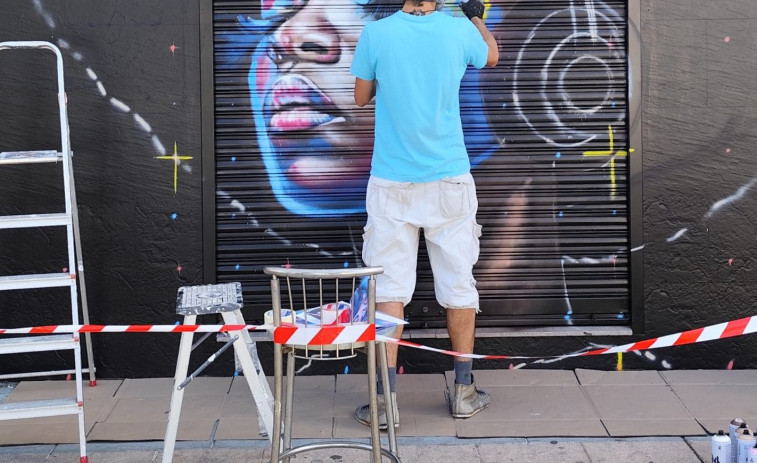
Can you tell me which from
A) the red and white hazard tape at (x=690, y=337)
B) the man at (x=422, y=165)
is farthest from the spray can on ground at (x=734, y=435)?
the man at (x=422, y=165)

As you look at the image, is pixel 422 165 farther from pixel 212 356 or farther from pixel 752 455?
pixel 752 455

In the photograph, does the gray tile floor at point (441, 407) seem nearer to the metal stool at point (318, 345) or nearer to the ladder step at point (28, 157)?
the metal stool at point (318, 345)

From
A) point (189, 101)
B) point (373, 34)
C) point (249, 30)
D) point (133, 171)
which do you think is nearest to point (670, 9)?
point (373, 34)

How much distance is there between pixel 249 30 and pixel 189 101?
543 mm

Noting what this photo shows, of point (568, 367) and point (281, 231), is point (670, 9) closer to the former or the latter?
point (568, 367)

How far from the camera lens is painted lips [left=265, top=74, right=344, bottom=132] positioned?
18.7ft

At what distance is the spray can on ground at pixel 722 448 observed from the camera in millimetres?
4039

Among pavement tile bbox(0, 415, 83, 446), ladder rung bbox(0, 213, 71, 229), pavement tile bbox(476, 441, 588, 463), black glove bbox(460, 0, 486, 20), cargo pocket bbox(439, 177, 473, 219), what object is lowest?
pavement tile bbox(476, 441, 588, 463)

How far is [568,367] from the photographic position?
578 cm

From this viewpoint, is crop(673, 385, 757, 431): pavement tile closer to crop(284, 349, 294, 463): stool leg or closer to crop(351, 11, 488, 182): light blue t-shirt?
crop(351, 11, 488, 182): light blue t-shirt

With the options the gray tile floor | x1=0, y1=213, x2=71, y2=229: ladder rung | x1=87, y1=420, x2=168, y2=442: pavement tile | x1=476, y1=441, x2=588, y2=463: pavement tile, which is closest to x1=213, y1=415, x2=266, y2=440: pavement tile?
the gray tile floor

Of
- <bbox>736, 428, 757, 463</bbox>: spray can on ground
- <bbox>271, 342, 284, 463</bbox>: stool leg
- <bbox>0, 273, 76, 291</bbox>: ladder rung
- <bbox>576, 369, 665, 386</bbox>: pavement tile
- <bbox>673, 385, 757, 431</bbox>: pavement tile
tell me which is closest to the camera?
<bbox>271, 342, 284, 463</bbox>: stool leg

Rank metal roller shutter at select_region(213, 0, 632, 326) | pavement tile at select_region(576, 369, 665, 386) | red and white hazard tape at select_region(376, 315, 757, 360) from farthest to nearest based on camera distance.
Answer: metal roller shutter at select_region(213, 0, 632, 326)
pavement tile at select_region(576, 369, 665, 386)
red and white hazard tape at select_region(376, 315, 757, 360)

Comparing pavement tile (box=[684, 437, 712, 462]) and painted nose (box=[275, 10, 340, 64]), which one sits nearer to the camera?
pavement tile (box=[684, 437, 712, 462])
